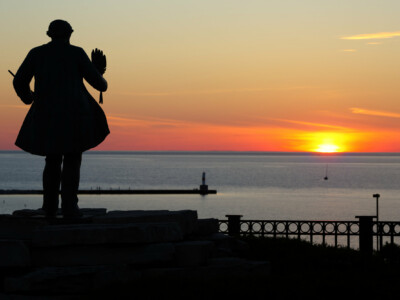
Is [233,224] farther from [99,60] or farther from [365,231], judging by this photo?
[99,60]

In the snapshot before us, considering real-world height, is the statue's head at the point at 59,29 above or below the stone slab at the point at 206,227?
above

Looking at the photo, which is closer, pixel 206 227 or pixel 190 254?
pixel 190 254

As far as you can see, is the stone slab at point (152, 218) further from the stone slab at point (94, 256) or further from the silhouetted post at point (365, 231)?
the silhouetted post at point (365, 231)

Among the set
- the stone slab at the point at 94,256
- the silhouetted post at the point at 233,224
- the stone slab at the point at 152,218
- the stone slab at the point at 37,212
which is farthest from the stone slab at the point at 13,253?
the silhouetted post at the point at 233,224

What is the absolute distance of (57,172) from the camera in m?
12.1

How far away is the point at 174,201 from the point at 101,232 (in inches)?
3210

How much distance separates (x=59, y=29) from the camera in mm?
12047

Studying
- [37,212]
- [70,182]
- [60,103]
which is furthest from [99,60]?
[37,212]

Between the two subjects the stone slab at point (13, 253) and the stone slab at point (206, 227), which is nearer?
the stone slab at point (13, 253)

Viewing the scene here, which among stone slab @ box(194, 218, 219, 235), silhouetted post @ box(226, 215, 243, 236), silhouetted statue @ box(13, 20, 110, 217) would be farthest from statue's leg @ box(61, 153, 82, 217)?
silhouetted post @ box(226, 215, 243, 236)

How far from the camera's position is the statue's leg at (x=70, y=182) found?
11.9 meters

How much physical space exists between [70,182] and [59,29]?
2250 mm

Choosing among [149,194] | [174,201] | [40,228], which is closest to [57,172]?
[40,228]

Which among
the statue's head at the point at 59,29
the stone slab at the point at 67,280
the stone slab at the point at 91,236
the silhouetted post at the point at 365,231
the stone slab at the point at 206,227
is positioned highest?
the statue's head at the point at 59,29
